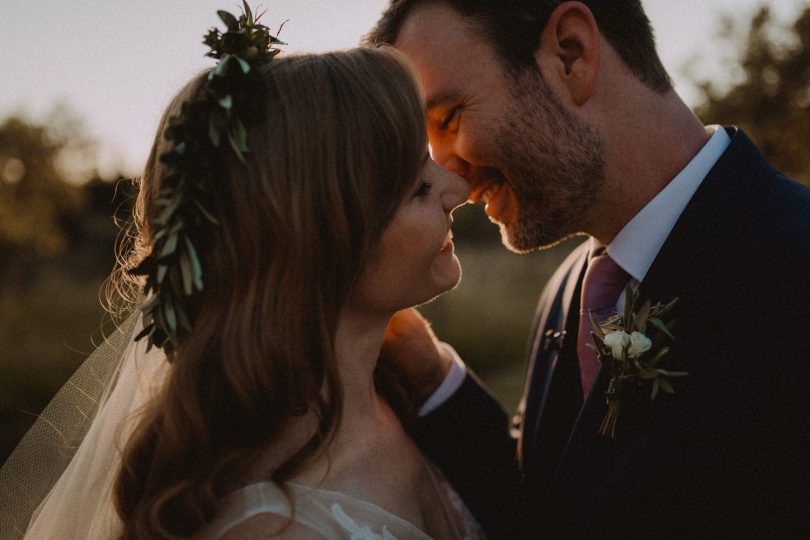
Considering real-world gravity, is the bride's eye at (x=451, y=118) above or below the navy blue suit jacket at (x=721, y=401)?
above

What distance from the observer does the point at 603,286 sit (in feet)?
9.47

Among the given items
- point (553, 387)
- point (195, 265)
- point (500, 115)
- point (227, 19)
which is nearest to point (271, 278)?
point (195, 265)

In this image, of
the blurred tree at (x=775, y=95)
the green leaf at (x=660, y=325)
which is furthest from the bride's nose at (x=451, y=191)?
the blurred tree at (x=775, y=95)

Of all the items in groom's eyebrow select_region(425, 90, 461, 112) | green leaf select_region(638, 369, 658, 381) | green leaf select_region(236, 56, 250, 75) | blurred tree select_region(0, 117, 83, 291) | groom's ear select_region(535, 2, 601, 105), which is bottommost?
blurred tree select_region(0, 117, 83, 291)

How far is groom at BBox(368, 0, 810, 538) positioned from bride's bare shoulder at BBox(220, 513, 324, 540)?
0.99m

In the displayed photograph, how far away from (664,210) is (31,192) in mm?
20870

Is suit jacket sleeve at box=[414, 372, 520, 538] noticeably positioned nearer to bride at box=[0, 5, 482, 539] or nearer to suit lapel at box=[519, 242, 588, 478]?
suit lapel at box=[519, 242, 588, 478]

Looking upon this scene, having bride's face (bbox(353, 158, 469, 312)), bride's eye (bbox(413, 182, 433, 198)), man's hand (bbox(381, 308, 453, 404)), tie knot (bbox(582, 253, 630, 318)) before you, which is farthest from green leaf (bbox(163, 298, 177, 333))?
tie knot (bbox(582, 253, 630, 318))

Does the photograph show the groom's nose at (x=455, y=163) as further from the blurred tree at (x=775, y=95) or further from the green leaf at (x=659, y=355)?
the blurred tree at (x=775, y=95)

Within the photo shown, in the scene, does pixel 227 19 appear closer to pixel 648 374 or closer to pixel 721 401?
pixel 648 374

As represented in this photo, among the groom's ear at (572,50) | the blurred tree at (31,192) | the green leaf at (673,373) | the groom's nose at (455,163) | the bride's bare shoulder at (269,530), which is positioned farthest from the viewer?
the blurred tree at (31,192)

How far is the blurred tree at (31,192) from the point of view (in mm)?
19000

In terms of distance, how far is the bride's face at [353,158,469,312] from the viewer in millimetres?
2355

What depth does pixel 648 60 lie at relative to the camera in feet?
9.68
